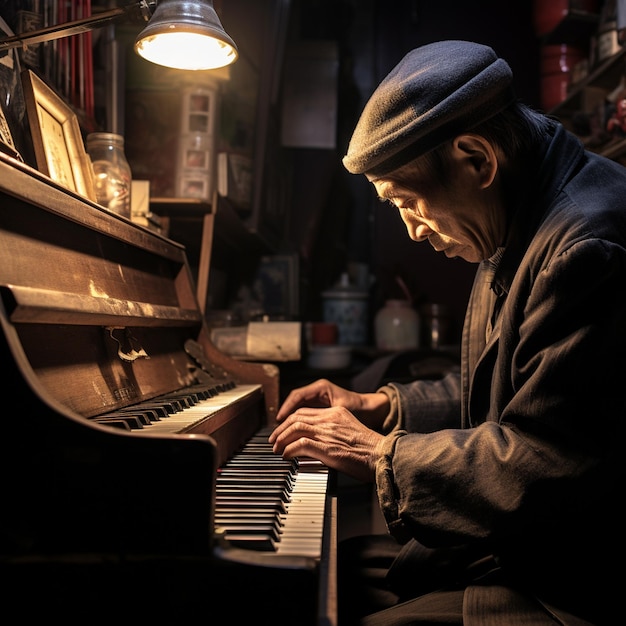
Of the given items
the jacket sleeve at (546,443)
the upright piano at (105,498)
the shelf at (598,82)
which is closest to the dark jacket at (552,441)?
the jacket sleeve at (546,443)

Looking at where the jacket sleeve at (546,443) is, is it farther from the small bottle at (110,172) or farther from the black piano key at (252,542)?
the small bottle at (110,172)

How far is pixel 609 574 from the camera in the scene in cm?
126

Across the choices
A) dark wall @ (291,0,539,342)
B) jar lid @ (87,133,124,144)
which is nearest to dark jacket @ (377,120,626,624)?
jar lid @ (87,133,124,144)

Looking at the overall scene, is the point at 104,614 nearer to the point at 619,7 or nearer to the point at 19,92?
the point at 19,92

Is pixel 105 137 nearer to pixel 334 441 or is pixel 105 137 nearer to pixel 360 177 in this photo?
pixel 334 441

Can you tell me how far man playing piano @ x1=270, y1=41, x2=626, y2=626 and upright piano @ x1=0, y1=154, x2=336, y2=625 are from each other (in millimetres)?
232

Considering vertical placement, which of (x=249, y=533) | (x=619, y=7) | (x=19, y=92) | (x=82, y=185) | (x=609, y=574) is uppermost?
(x=619, y=7)

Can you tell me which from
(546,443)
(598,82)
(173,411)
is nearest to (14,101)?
(173,411)

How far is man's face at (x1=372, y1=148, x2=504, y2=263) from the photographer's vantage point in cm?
146

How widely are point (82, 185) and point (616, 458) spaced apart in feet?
4.79

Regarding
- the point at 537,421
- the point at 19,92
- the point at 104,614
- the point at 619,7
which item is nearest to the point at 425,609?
the point at 537,421

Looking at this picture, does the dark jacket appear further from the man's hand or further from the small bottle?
the small bottle

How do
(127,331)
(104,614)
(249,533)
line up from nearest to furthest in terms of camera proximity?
(104,614), (249,533), (127,331)

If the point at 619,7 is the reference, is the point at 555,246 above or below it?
below
